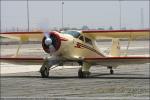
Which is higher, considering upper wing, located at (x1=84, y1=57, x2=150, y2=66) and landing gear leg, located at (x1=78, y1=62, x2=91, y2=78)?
upper wing, located at (x1=84, y1=57, x2=150, y2=66)

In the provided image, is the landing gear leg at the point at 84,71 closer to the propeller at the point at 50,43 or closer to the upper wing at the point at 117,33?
the propeller at the point at 50,43

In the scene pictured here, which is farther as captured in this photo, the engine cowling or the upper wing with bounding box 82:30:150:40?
the upper wing with bounding box 82:30:150:40

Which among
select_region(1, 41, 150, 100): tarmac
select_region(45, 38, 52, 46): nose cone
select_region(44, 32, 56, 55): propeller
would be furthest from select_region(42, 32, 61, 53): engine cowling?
select_region(1, 41, 150, 100): tarmac

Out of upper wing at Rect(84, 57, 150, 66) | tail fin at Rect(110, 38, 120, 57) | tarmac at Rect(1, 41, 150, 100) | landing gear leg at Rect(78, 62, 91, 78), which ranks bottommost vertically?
tarmac at Rect(1, 41, 150, 100)

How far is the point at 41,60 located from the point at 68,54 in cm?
187

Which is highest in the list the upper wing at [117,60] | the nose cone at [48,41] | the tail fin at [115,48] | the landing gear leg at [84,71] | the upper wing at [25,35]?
the upper wing at [25,35]

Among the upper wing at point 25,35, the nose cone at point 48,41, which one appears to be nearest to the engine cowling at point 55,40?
the nose cone at point 48,41

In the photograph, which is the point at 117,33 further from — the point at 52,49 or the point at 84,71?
the point at 52,49

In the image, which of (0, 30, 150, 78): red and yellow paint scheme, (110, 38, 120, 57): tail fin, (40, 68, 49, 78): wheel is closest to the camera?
(0, 30, 150, 78): red and yellow paint scheme

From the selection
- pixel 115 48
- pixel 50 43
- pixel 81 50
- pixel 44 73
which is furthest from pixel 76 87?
pixel 115 48

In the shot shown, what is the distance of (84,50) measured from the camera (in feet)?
83.1

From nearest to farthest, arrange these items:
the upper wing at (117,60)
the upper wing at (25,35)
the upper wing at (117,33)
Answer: the upper wing at (117,60), the upper wing at (117,33), the upper wing at (25,35)

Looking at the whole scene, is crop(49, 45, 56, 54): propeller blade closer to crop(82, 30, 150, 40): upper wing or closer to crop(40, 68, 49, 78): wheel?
crop(40, 68, 49, 78): wheel

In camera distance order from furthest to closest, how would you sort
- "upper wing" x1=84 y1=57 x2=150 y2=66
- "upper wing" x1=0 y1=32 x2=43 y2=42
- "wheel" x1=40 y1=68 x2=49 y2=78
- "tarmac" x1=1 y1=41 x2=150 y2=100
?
"upper wing" x1=0 y1=32 x2=43 y2=42 < "wheel" x1=40 y1=68 x2=49 y2=78 < "upper wing" x1=84 y1=57 x2=150 y2=66 < "tarmac" x1=1 y1=41 x2=150 y2=100
